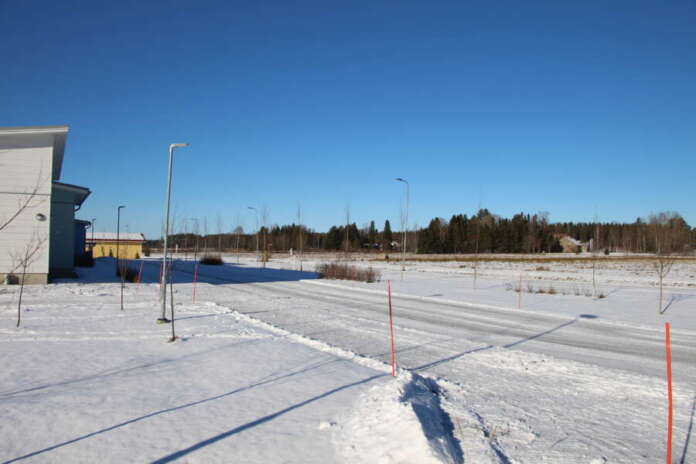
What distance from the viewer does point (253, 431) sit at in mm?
4910

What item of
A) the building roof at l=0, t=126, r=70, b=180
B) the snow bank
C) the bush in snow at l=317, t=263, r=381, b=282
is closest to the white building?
the building roof at l=0, t=126, r=70, b=180

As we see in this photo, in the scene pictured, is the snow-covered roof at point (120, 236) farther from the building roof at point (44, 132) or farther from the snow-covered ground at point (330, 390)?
the snow-covered ground at point (330, 390)

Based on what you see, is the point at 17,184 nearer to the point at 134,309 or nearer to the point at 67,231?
the point at 67,231

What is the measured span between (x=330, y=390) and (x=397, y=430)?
1830 millimetres

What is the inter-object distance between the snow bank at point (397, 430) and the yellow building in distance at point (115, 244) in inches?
2542

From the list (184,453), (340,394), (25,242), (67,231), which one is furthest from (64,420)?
(67,231)

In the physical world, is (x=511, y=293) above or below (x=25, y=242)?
below

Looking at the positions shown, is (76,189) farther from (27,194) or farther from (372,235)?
(372,235)

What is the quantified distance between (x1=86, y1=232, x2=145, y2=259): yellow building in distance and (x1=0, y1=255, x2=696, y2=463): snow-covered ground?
56.6 metres

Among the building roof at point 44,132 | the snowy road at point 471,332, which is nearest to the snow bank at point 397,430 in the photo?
the snowy road at point 471,332

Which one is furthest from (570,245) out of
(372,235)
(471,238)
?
(372,235)

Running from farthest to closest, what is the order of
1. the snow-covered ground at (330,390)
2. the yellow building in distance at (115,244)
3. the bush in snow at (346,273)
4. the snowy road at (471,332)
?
the yellow building in distance at (115,244), the bush in snow at (346,273), the snowy road at (471,332), the snow-covered ground at (330,390)

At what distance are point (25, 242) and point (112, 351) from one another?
13.8m

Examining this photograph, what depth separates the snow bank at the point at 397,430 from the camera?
4.24 metres
